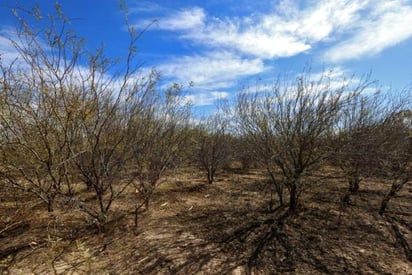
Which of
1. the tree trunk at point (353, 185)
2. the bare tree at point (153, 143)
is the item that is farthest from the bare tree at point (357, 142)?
the bare tree at point (153, 143)

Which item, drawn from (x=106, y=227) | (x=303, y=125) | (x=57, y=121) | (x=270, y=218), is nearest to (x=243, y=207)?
(x=270, y=218)

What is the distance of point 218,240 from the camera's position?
13.9 ft

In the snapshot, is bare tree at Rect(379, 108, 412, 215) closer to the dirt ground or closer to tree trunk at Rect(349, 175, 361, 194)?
the dirt ground

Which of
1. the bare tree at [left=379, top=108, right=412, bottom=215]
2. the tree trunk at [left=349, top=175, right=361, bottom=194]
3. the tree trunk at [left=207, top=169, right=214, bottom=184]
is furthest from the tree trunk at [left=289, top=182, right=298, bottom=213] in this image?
the tree trunk at [left=207, top=169, right=214, bottom=184]

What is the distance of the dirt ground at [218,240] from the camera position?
3.51m

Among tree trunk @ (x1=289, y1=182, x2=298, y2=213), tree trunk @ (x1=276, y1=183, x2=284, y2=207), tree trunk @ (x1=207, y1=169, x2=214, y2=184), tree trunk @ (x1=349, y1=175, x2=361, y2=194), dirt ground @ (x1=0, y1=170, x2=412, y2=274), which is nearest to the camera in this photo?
dirt ground @ (x1=0, y1=170, x2=412, y2=274)

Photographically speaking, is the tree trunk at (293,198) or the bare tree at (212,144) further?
the bare tree at (212,144)

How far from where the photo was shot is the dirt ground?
351cm

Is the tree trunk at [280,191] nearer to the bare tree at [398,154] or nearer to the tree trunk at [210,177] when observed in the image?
the bare tree at [398,154]

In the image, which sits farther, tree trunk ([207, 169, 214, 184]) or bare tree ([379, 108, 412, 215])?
tree trunk ([207, 169, 214, 184])

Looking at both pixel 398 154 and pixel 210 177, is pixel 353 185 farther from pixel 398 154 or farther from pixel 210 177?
pixel 210 177

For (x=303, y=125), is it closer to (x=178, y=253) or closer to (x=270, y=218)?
(x=270, y=218)

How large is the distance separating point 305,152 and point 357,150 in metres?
1.01

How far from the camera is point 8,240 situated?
14.5ft
